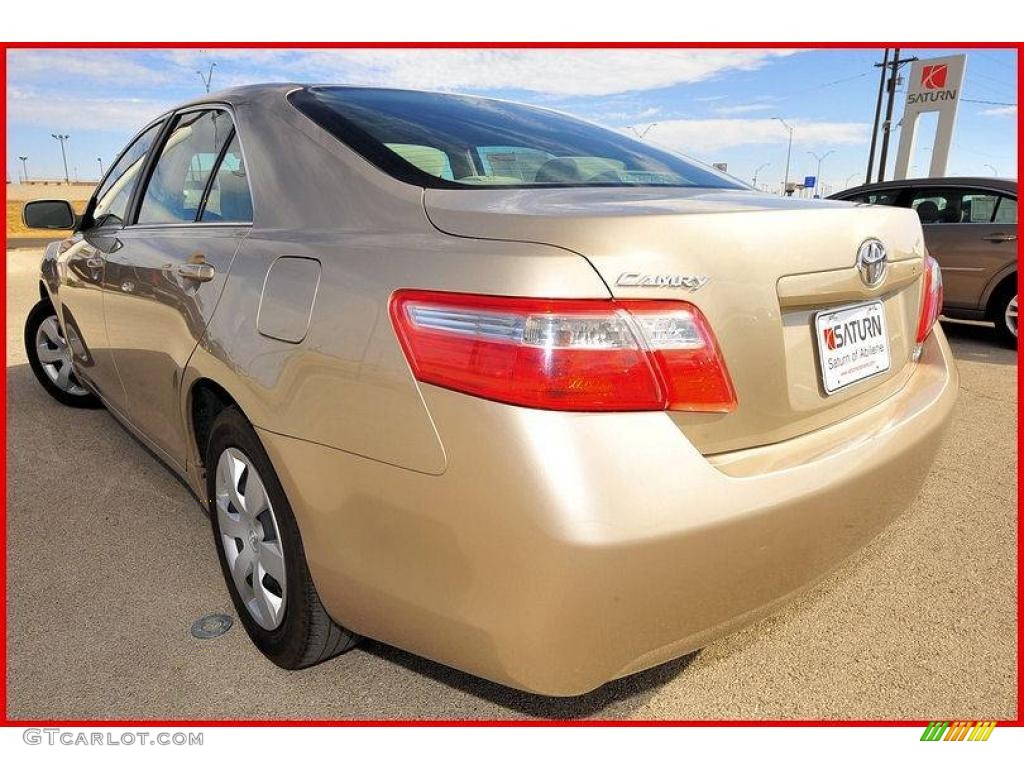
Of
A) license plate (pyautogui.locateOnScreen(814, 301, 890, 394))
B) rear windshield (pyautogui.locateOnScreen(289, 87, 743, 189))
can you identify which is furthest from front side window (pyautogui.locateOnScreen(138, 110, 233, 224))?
license plate (pyautogui.locateOnScreen(814, 301, 890, 394))

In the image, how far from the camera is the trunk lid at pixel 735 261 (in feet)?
4.52

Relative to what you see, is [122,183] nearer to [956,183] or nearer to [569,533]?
[569,533]

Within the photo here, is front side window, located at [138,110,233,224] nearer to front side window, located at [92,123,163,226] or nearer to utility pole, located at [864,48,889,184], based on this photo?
front side window, located at [92,123,163,226]

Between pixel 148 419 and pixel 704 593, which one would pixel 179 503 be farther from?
pixel 704 593

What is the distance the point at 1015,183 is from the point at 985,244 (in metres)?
0.60

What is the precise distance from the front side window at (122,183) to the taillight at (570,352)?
2.29 meters

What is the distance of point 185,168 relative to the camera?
105 inches

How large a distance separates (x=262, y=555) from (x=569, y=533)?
1094mm

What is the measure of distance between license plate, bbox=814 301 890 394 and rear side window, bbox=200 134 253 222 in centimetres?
156

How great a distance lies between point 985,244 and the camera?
6.79 m

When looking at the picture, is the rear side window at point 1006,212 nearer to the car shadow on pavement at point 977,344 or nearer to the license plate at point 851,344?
the car shadow on pavement at point 977,344

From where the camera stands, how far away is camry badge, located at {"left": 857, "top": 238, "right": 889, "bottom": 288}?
5.61 feet

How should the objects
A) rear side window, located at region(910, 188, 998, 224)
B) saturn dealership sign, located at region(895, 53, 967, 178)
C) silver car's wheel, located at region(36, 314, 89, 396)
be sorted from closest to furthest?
silver car's wheel, located at region(36, 314, 89, 396)
rear side window, located at region(910, 188, 998, 224)
saturn dealership sign, located at region(895, 53, 967, 178)
